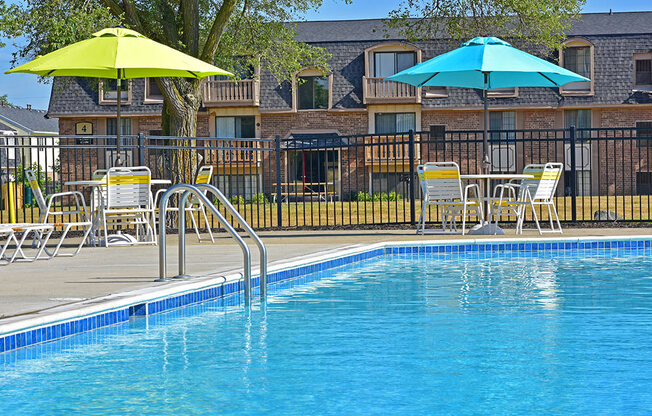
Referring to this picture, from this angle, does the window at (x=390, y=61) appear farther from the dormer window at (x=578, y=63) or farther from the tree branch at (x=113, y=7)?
the tree branch at (x=113, y=7)

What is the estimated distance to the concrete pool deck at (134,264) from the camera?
6.18m

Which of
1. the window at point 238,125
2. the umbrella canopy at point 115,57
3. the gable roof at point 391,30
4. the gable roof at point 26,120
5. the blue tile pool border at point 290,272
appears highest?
the gable roof at point 391,30

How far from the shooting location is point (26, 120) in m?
55.5

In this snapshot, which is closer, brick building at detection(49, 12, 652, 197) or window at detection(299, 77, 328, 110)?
brick building at detection(49, 12, 652, 197)

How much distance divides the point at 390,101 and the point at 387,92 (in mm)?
390

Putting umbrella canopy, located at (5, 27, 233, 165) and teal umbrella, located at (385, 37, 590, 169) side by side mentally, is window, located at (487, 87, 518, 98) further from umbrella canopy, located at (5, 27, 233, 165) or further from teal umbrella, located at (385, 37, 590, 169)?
umbrella canopy, located at (5, 27, 233, 165)

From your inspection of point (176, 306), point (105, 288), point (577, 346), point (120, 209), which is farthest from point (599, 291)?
point (120, 209)

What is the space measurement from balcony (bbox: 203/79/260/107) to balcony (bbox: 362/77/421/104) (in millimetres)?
4568

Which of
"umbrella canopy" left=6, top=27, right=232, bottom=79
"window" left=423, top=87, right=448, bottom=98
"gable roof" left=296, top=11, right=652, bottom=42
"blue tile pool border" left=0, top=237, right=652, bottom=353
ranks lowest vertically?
"blue tile pool border" left=0, top=237, right=652, bottom=353

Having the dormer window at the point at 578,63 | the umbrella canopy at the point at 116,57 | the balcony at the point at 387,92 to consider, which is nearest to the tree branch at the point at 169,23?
the umbrella canopy at the point at 116,57

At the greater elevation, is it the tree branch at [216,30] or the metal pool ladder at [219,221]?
the tree branch at [216,30]

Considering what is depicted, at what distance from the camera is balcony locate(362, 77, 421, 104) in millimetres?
35469

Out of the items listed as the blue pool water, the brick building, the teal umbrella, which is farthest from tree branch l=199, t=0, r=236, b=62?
the brick building

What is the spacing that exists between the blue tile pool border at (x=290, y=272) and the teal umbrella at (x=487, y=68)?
2.05 metres
